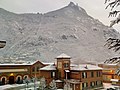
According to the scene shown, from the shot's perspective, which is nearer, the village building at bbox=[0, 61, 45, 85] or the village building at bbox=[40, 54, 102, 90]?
the village building at bbox=[40, 54, 102, 90]

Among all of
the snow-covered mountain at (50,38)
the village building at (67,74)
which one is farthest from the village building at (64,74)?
the snow-covered mountain at (50,38)

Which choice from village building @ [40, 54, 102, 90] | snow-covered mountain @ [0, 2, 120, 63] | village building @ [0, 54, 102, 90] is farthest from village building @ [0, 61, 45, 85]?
snow-covered mountain @ [0, 2, 120, 63]

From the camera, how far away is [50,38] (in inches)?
3752

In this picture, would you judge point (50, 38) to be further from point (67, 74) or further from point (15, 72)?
point (67, 74)

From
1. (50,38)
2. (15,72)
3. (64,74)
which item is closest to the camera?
(64,74)

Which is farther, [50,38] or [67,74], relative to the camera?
[50,38]

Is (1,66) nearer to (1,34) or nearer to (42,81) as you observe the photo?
(42,81)

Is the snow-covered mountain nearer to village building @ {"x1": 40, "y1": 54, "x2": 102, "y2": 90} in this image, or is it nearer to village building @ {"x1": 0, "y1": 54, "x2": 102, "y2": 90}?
village building @ {"x1": 0, "y1": 54, "x2": 102, "y2": 90}

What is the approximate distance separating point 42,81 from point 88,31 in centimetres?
10343

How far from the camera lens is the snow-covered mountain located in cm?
8207

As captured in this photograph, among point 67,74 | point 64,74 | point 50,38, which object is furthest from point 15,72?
point 50,38

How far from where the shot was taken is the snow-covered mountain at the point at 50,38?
8207 cm

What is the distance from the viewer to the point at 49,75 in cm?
2603

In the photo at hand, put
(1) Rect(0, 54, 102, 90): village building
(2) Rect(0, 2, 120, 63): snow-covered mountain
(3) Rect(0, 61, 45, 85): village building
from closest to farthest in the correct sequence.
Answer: (1) Rect(0, 54, 102, 90): village building → (3) Rect(0, 61, 45, 85): village building → (2) Rect(0, 2, 120, 63): snow-covered mountain
